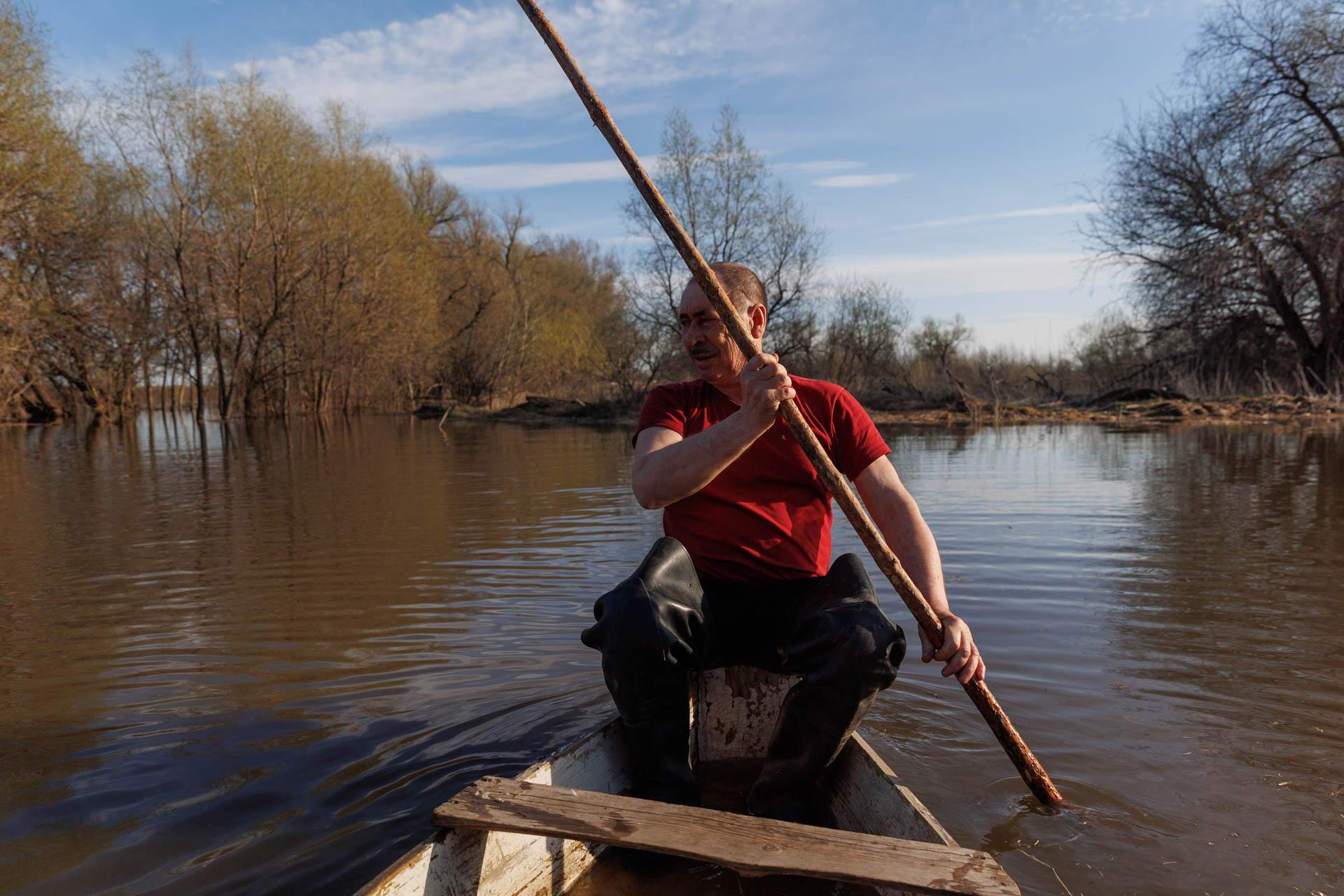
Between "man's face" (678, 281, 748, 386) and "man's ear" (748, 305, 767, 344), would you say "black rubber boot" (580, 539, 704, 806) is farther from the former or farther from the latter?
"man's ear" (748, 305, 767, 344)

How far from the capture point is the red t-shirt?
237 centimetres

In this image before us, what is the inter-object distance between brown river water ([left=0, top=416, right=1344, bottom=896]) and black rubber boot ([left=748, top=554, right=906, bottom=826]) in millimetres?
435

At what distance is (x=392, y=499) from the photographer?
8.42 meters

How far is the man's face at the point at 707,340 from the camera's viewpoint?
239cm

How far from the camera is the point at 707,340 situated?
7.93 feet

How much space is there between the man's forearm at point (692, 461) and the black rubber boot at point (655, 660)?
0.47ft

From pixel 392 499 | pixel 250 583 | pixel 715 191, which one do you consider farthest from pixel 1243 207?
pixel 250 583

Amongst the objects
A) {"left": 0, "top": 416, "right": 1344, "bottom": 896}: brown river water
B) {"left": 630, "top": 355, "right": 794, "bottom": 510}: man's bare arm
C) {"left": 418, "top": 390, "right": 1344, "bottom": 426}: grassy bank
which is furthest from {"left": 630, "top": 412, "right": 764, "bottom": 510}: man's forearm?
{"left": 418, "top": 390, "right": 1344, "bottom": 426}: grassy bank

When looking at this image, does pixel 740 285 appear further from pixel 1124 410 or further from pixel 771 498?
pixel 1124 410

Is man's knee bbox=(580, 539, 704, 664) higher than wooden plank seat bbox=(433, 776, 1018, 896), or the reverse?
man's knee bbox=(580, 539, 704, 664)

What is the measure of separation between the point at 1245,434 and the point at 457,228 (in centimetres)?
3063

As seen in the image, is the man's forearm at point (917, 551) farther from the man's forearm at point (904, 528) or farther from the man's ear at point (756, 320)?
the man's ear at point (756, 320)

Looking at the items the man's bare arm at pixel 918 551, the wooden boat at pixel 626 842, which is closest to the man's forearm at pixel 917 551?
the man's bare arm at pixel 918 551

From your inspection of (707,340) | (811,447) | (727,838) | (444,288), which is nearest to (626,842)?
(727,838)
